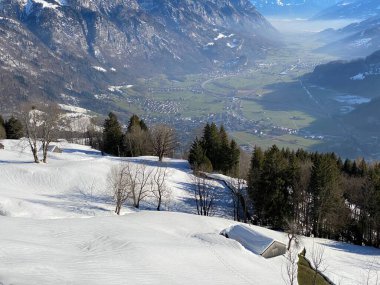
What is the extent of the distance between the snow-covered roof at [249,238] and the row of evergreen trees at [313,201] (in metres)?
14.5

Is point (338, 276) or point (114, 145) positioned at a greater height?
point (114, 145)

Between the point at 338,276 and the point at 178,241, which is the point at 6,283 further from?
the point at 338,276

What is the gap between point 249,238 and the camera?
48.3 metres

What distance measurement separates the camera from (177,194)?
6881 centimetres

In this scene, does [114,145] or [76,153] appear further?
[114,145]

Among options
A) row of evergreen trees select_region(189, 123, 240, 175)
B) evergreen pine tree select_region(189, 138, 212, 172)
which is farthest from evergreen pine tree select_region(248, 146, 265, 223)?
row of evergreen trees select_region(189, 123, 240, 175)

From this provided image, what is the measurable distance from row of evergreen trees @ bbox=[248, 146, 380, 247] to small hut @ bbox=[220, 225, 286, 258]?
568 inches

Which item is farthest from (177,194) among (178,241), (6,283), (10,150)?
(6,283)

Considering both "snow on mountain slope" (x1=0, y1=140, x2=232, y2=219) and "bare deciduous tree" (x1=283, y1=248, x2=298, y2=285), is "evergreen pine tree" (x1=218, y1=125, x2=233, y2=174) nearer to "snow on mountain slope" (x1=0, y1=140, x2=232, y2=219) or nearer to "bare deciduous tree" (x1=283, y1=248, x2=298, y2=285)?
"snow on mountain slope" (x1=0, y1=140, x2=232, y2=219)

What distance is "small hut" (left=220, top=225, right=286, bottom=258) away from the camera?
47028mm

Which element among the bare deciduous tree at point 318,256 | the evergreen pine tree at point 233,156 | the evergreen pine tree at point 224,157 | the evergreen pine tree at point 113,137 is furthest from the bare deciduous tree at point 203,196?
the evergreen pine tree at point 113,137

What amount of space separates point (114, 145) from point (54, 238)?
5811 centimetres

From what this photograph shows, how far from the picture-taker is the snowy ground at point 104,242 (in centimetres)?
3181

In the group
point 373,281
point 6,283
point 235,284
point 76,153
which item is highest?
point 76,153
